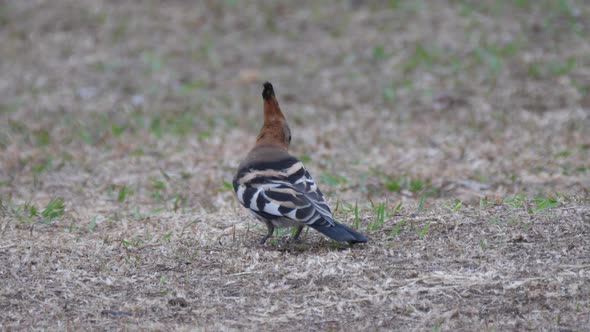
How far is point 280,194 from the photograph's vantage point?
4.90 m

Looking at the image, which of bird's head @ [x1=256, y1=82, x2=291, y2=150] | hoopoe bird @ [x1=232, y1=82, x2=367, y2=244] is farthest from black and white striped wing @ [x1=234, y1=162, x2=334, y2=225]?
bird's head @ [x1=256, y1=82, x2=291, y2=150]

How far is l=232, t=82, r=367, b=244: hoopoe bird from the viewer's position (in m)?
4.70

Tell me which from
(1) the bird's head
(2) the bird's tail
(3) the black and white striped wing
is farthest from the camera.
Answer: (1) the bird's head

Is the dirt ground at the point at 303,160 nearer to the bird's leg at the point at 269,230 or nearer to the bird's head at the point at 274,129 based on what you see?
the bird's leg at the point at 269,230

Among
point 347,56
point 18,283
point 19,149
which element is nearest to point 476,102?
point 347,56

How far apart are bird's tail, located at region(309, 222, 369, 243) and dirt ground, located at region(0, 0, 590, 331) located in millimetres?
120

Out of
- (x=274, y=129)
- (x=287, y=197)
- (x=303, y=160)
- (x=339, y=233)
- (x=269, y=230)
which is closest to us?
(x=339, y=233)

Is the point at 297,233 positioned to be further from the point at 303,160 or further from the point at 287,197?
the point at 303,160

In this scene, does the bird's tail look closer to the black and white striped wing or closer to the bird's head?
the black and white striped wing

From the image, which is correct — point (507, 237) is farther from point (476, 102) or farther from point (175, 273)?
point (476, 102)

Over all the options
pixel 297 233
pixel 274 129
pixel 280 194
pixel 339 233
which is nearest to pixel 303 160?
pixel 274 129

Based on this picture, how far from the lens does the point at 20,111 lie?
32.2 ft

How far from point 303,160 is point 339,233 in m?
3.35

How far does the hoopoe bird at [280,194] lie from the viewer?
470 centimetres
